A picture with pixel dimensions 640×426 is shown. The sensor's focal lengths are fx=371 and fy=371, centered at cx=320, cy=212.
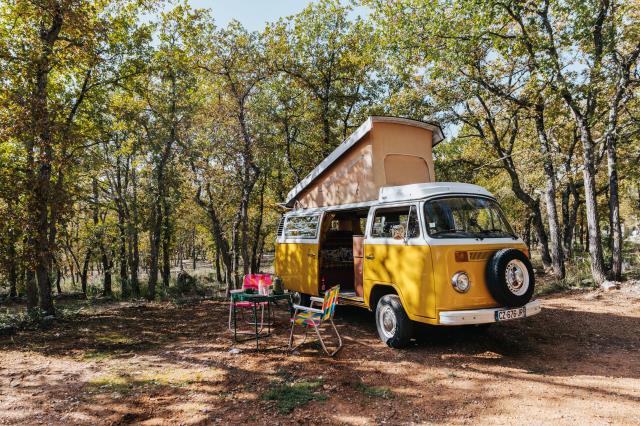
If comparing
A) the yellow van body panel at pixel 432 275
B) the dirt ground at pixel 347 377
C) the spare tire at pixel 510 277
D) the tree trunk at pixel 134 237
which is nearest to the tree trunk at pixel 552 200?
the dirt ground at pixel 347 377

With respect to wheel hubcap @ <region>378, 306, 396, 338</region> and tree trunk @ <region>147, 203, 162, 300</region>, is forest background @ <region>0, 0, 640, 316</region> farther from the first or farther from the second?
wheel hubcap @ <region>378, 306, 396, 338</region>

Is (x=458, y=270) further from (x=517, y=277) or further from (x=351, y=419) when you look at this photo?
(x=351, y=419)

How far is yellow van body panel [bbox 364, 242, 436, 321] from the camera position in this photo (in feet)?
18.3

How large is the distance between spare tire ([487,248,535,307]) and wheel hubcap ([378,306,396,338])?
1689 millimetres

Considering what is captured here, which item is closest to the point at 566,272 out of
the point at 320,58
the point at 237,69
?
the point at 320,58

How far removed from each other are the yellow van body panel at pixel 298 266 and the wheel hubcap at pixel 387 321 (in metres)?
2.31

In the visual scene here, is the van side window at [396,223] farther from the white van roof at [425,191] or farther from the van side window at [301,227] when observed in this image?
the van side window at [301,227]

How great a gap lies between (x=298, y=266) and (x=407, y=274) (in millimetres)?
3929

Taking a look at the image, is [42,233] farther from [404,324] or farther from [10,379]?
[404,324]

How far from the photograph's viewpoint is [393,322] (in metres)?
6.35

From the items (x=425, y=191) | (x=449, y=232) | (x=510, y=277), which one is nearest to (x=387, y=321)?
(x=449, y=232)

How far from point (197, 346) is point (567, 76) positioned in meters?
12.8

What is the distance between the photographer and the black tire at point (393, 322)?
6082 millimetres

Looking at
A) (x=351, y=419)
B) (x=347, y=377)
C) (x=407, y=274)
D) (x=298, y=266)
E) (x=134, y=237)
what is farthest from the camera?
(x=134, y=237)
